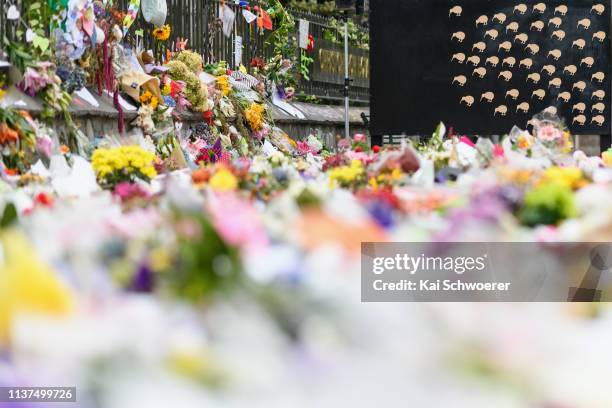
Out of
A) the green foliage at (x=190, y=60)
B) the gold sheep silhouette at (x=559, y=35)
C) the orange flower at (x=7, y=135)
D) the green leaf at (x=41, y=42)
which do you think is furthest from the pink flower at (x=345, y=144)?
the gold sheep silhouette at (x=559, y=35)

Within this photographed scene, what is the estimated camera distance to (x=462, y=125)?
46.1ft

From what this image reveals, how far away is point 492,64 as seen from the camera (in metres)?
14.0

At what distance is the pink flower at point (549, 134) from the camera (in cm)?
494

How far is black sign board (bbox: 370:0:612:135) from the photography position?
45.9ft

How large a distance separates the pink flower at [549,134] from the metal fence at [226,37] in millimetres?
7054

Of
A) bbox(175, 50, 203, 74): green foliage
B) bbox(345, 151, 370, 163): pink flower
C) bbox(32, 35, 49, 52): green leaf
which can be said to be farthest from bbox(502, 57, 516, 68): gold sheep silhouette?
bbox(345, 151, 370, 163): pink flower

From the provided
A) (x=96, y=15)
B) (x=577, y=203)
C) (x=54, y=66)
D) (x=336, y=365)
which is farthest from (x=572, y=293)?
(x=96, y=15)

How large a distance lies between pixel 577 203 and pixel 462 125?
11045 millimetres

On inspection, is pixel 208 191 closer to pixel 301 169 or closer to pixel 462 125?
pixel 301 169

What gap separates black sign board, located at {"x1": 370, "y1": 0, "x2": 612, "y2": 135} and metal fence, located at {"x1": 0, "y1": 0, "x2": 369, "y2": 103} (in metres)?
1.82

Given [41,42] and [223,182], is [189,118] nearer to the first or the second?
[41,42]

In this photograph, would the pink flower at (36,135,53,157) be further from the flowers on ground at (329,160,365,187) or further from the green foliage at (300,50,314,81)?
the green foliage at (300,50,314,81)

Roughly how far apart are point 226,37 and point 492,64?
313 centimetres

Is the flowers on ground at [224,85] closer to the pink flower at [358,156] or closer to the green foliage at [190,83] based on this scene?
the green foliage at [190,83]
